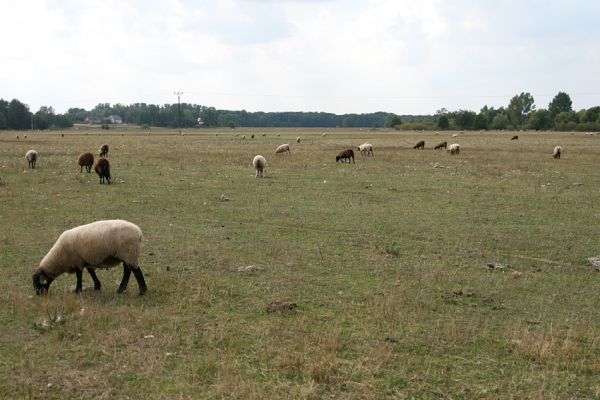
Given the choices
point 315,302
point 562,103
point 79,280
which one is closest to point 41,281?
point 79,280

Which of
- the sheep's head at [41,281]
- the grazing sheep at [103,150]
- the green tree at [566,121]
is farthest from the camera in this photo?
the green tree at [566,121]

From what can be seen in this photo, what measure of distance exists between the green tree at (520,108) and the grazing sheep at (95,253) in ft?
558

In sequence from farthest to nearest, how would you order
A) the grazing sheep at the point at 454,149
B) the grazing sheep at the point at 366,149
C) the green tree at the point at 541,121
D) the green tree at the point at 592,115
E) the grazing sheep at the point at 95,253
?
the green tree at the point at 541,121
the green tree at the point at 592,115
the grazing sheep at the point at 454,149
the grazing sheep at the point at 366,149
the grazing sheep at the point at 95,253

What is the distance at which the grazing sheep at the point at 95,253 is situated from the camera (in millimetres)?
10531

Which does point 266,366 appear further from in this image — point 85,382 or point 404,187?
point 404,187

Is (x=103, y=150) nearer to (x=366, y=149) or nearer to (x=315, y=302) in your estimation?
(x=366, y=149)

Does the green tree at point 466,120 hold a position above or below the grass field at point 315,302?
above

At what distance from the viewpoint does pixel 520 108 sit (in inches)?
6821

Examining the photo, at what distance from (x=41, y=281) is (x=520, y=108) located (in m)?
181

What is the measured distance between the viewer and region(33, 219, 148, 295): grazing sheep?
10.5 metres

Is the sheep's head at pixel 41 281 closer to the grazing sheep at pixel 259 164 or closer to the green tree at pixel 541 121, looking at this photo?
the grazing sheep at pixel 259 164

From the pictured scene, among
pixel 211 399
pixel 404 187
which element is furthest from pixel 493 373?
pixel 404 187

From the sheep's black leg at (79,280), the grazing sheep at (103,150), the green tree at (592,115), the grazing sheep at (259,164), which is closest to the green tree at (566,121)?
the green tree at (592,115)

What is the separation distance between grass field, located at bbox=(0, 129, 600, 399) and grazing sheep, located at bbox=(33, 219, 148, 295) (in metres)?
0.40
